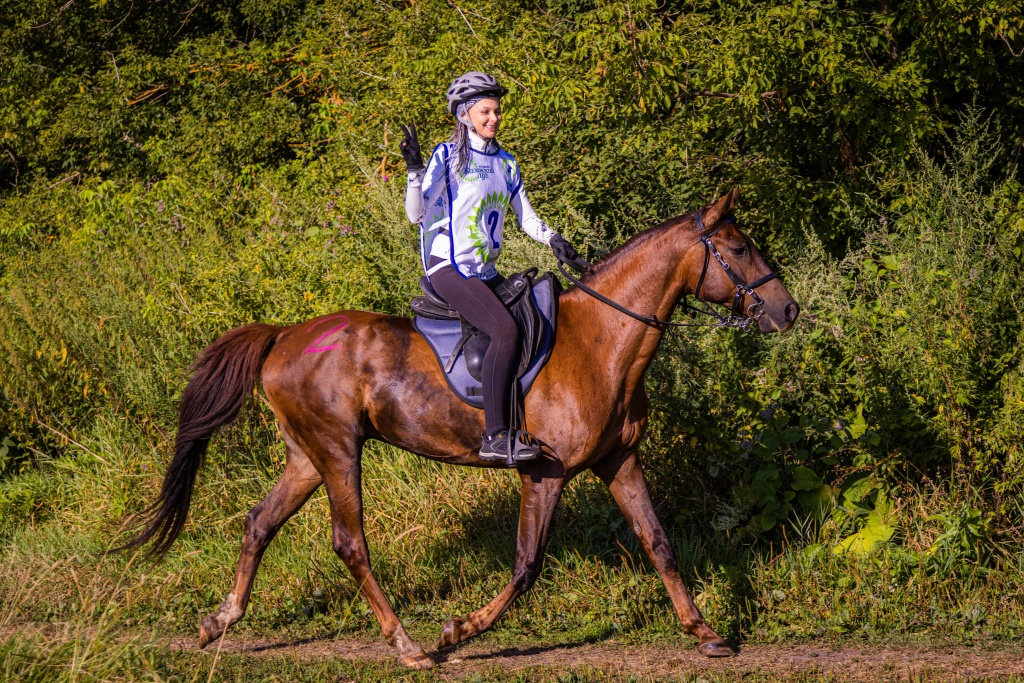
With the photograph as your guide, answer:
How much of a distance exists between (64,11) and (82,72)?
94 centimetres

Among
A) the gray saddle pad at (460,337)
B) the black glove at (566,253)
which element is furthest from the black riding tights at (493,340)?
the black glove at (566,253)

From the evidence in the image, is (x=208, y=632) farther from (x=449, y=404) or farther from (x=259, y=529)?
(x=449, y=404)

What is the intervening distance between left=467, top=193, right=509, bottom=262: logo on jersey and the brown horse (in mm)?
556

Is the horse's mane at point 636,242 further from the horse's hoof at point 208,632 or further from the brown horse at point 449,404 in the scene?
the horse's hoof at point 208,632

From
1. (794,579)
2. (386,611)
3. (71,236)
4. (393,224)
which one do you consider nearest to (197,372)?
(386,611)

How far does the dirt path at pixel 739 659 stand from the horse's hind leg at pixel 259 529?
204 millimetres

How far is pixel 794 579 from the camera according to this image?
6.66 metres

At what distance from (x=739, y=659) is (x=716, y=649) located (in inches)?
5.6

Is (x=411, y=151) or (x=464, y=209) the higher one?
(x=411, y=151)

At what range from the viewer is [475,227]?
590 cm

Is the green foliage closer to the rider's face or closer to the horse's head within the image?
the horse's head

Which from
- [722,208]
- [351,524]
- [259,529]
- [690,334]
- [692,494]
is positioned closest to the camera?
[722,208]

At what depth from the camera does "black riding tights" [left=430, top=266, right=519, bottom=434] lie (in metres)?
5.67

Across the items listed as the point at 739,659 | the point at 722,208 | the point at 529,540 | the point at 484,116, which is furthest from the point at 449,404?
the point at 739,659
